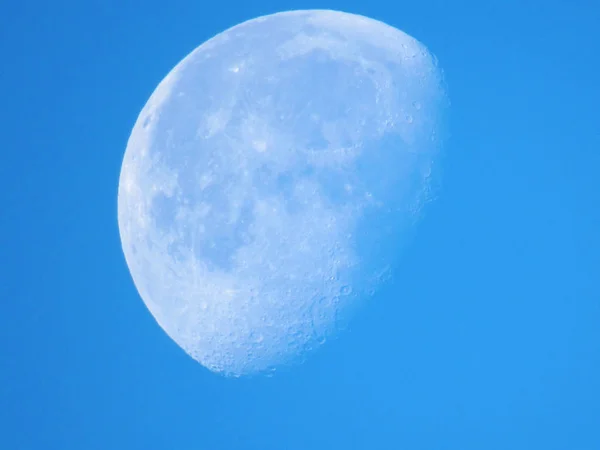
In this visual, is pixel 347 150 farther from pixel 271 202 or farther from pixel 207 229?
pixel 207 229

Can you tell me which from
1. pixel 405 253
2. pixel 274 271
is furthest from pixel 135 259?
pixel 405 253

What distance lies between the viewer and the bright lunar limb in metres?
4.29

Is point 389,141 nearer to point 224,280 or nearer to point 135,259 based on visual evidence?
point 224,280

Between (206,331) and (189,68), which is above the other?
(189,68)

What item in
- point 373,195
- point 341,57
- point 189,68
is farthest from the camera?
point 189,68

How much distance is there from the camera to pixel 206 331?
473 cm

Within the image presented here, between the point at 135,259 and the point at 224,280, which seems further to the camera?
the point at 135,259

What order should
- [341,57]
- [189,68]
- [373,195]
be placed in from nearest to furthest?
[373,195] < [341,57] < [189,68]

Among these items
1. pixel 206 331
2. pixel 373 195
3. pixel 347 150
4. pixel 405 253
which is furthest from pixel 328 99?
pixel 206 331

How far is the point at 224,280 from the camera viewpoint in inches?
177

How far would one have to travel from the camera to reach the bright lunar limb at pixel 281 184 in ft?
14.1

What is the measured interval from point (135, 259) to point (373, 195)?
1.78 m

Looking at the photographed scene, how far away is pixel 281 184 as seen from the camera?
14.2 ft

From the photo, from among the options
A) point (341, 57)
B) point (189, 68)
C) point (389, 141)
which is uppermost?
point (189, 68)
